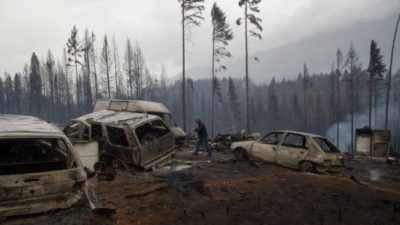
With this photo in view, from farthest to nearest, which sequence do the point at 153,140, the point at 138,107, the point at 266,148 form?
the point at 138,107 → the point at 266,148 → the point at 153,140

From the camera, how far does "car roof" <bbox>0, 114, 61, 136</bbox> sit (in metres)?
6.25

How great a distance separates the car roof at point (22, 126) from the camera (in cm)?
625

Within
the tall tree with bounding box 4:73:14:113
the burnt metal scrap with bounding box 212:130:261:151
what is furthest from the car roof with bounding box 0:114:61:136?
the tall tree with bounding box 4:73:14:113

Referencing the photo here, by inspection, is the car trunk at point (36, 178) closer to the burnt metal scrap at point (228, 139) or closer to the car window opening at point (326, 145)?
the car window opening at point (326, 145)

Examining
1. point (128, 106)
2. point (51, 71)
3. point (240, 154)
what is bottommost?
point (240, 154)

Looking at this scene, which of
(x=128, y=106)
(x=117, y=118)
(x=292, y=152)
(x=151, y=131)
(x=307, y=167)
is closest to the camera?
(x=117, y=118)

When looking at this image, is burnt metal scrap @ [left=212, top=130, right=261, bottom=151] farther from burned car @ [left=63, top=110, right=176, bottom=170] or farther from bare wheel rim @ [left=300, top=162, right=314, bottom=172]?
burned car @ [left=63, top=110, right=176, bottom=170]

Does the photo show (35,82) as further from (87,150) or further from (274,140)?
(87,150)

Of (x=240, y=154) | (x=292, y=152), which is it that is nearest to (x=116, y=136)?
(x=240, y=154)

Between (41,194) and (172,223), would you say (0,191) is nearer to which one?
(41,194)

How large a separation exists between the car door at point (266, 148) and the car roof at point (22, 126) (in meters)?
9.21

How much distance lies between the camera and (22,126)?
21.7ft

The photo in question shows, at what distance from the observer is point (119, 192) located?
28.4ft

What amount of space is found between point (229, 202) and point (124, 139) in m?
4.91
